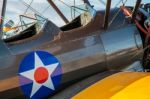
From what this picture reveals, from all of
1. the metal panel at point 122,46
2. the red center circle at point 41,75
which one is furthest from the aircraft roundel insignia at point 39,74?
the metal panel at point 122,46

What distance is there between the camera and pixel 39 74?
383cm

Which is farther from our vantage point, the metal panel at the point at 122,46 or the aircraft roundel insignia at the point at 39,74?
the metal panel at the point at 122,46

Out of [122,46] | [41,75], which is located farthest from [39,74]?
[122,46]

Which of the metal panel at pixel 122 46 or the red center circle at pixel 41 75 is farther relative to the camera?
the metal panel at pixel 122 46

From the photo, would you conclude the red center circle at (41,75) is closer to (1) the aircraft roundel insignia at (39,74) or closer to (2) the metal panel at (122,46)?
(1) the aircraft roundel insignia at (39,74)

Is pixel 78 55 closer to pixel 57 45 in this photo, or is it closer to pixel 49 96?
pixel 57 45

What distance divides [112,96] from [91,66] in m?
1.02

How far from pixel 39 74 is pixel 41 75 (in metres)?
0.03

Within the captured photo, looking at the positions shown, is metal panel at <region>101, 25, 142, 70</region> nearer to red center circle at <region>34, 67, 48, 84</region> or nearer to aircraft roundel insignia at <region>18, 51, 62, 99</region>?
aircraft roundel insignia at <region>18, 51, 62, 99</region>

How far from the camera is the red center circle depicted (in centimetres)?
380

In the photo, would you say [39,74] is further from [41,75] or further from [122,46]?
[122,46]

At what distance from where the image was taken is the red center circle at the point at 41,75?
380 centimetres

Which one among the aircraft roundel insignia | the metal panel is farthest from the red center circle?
the metal panel

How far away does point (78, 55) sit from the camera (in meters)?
4.16
